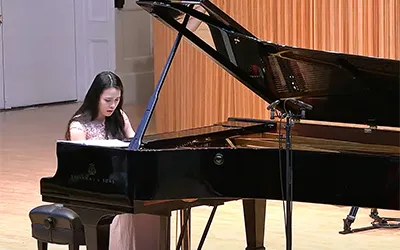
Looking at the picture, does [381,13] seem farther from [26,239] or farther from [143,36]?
[143,36]

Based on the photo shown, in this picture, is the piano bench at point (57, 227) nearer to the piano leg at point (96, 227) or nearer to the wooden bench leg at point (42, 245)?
the wooden bench leg at point (42, 245)

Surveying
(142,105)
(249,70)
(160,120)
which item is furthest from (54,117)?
(249,70)

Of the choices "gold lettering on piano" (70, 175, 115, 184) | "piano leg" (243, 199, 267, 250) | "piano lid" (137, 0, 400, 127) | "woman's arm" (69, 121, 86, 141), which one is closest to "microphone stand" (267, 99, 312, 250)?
"piano lid" (137, 0, 400, 127)

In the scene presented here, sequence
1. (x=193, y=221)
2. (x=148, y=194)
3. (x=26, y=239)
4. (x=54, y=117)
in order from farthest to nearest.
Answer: (x=54, y=117) < (x=193, y=221) < (x=26, y=239) < (x=148, y=194)

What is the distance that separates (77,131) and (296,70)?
1.35 metres

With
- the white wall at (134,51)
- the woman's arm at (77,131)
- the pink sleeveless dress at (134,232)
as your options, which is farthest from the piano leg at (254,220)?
the white wall at (134,51)

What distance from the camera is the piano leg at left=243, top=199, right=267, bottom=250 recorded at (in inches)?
173

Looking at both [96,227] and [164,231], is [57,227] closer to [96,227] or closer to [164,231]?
[164,231]

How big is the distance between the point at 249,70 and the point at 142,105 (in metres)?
7.77

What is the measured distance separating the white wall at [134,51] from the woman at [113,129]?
680cm

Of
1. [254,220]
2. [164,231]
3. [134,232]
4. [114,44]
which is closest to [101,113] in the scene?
[134,232]

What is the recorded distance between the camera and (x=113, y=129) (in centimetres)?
460

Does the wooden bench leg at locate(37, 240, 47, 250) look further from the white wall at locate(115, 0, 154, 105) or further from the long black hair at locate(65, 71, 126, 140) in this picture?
the white wall at locate(115, 0, 154, 105)

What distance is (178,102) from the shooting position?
7.80m
